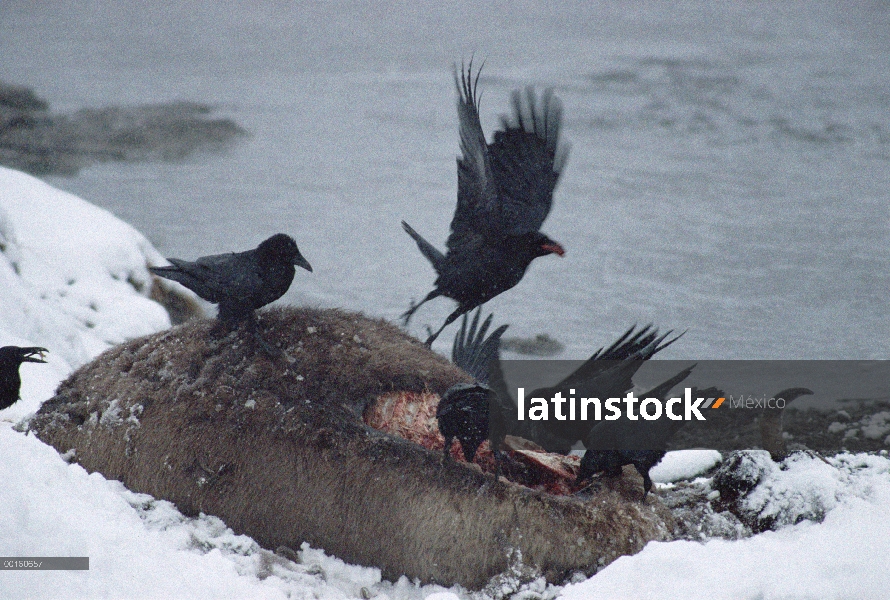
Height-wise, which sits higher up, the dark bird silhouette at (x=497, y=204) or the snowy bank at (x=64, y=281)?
the dark bird silhouette at (x=497, y=204)

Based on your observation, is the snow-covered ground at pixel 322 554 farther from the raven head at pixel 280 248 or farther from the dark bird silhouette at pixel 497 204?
the dark bird silhouette at pixel 497 204

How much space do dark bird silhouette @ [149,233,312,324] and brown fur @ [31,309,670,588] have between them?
153 mm

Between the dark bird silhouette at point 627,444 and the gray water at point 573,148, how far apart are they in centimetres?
332

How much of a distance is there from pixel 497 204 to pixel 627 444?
1.83 m

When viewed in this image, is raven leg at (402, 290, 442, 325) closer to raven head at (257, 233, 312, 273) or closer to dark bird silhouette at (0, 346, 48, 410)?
raven head at (257, 233, 312, 273)

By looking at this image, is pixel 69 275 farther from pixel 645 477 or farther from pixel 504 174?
pixel 645 477

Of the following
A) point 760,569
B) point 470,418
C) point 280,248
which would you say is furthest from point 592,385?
point 280,248

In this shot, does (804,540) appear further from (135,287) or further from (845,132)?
(845,132)

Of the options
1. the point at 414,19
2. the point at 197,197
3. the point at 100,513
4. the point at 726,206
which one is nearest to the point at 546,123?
the point at 100,513

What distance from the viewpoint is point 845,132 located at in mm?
11344

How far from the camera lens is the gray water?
26.0 feet

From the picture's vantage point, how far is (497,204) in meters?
5.12

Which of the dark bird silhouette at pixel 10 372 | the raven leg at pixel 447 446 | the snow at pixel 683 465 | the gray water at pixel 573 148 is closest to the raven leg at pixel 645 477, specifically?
the raven leg at pixel 447 446

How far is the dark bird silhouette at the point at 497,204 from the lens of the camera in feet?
16.6
